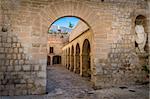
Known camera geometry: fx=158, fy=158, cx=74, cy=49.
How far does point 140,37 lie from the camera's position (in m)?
6.80

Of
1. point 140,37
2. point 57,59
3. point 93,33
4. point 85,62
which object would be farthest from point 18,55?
point 57,59

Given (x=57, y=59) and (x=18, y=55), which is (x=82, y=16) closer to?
(x=18, y=55)

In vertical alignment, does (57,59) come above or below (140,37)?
below

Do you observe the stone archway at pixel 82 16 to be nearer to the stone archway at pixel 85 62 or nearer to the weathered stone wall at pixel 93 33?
the weathered stone wall at pixel 93 33

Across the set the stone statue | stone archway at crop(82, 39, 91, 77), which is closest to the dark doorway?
stone archway at crop(82, 39, 91, 77)

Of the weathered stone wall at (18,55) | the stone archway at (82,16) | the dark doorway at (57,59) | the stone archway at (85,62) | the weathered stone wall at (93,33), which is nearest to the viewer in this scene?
the weathered stone wall at (18,55)

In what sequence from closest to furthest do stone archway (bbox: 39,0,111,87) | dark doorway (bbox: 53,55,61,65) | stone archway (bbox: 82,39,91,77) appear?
stone archway (bbox: 39,0,111,87), stone archway (bbox: 82,39,91,77), dark doorway (bbox: 53,55,61,65)

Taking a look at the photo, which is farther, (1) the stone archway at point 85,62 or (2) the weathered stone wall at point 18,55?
(1) the stone archway at point 85,62

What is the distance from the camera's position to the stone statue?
6.79 meters

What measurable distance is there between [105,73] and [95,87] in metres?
0.67

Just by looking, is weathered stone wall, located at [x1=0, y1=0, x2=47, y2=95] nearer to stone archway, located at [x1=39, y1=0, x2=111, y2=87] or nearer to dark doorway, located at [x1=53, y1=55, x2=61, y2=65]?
stone archway, located at [x1=39, y1=0, x2=111, y2=87]

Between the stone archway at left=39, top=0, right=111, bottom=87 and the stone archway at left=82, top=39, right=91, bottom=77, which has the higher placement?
the stone archway at left=39, top=0, right=111, bottom=87

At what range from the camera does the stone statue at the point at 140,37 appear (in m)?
6.79

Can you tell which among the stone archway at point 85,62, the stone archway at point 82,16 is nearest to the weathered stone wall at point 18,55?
the stone archway at point 82,16
